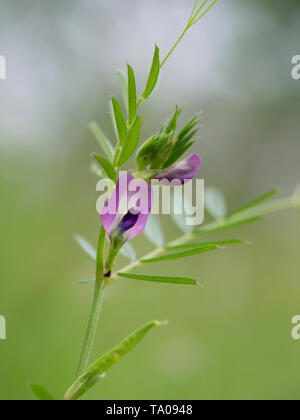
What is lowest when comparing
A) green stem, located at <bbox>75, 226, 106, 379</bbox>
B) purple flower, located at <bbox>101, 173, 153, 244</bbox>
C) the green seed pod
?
green stem, located at <bbox>75, 226, 106, 379</bbox>

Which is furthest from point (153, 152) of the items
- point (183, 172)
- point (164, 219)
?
point (164, 219)

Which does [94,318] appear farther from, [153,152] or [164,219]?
[164,219]

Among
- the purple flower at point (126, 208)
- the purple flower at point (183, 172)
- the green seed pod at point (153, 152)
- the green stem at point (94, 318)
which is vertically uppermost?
the green seed pod at point (153, 152)

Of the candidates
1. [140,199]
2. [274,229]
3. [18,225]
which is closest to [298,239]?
[274,229]

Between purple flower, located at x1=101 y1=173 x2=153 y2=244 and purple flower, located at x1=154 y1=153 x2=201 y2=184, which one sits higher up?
purple flower, located at x1=154 y1=153 x2=201 y2=184

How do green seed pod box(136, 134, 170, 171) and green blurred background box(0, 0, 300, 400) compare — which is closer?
green seed pod box(136, 134, 170, 171)
